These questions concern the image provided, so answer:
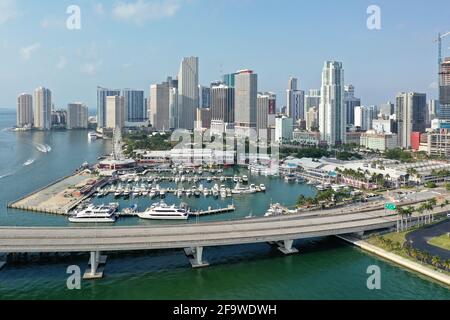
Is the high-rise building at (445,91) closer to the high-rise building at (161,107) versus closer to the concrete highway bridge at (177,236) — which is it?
the concrete highway bridge at (177,236)

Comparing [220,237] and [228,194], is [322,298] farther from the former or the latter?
[228,194]

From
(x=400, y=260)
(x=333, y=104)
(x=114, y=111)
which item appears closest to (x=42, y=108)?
(x=114, y=111)

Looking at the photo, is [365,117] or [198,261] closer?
[198,261]

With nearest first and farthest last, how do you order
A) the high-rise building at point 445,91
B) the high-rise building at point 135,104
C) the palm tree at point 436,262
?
the palm tree at point 436,262 → the high-rise building at point 445,91 → the high-rise building at point 135,104

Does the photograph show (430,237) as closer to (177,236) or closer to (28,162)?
(177,236)

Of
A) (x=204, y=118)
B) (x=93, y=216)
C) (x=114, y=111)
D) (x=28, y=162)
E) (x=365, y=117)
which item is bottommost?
(x=93, y=216)

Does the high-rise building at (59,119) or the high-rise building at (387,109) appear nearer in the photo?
the high-rise building at (387,109)

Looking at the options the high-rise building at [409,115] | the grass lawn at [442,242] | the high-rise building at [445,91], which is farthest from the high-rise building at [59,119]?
the grass lawn at [442,242]
